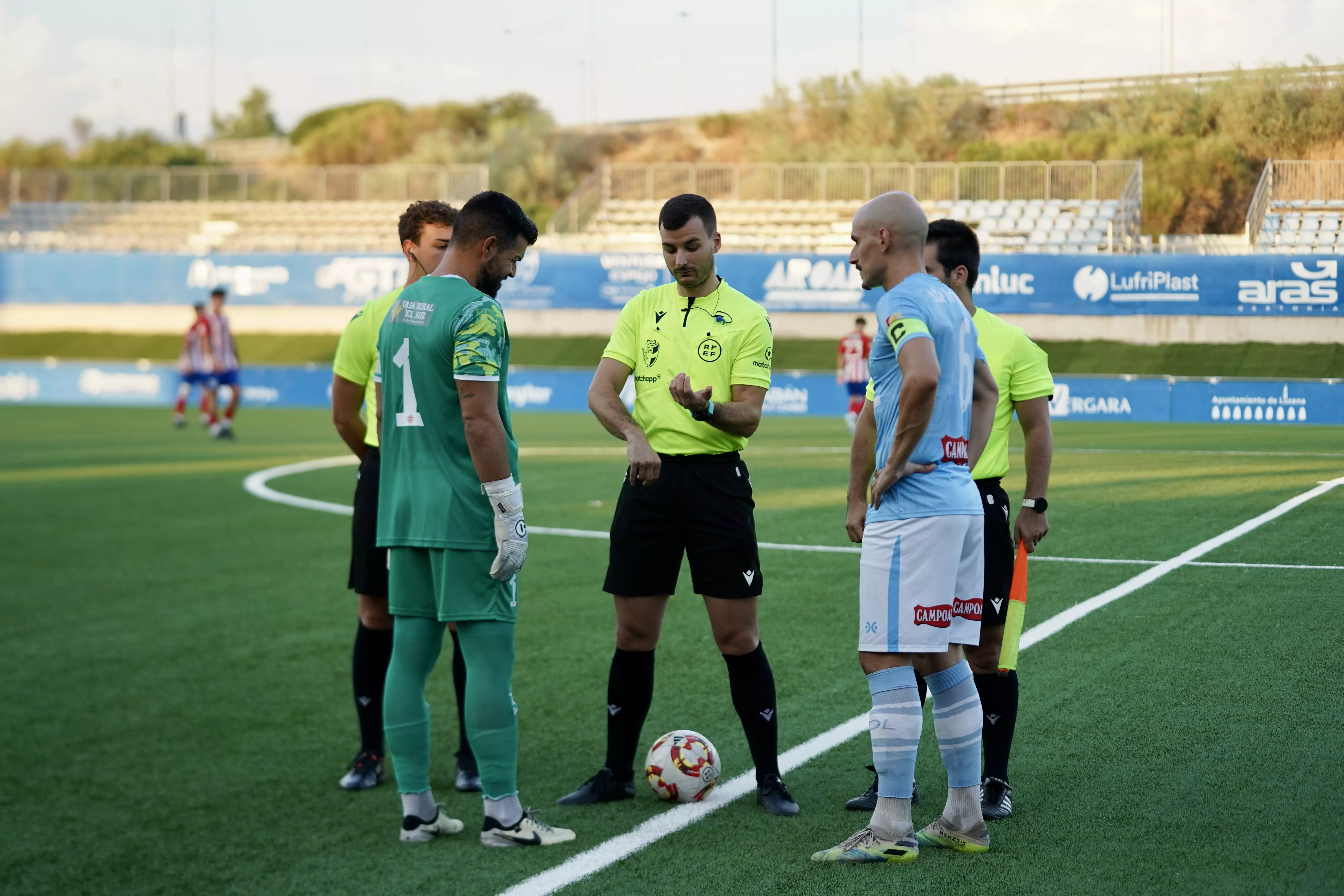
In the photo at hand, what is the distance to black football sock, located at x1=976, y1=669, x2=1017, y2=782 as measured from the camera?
184 inches

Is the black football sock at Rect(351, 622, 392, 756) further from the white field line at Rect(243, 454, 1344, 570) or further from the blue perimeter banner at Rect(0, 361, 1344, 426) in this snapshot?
the blue perimeter banner at Rect(0, 361, 1344, 426)

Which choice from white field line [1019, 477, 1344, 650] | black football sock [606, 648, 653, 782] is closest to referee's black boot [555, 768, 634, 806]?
black football sock [606, 648, 653, 782]

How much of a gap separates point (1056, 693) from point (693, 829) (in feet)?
6.31

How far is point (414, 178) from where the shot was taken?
119 ft

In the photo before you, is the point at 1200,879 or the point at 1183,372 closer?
the point at 1200,879

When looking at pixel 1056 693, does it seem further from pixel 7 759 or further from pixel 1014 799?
pixel 7 759

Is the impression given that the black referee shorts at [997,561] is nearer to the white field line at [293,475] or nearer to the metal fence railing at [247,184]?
the white field line at [293,475]

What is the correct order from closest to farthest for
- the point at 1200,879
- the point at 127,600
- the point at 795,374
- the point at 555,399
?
the point at 1200,879 < the point at 127,600 < the point at 795,374 < the point at 555,399

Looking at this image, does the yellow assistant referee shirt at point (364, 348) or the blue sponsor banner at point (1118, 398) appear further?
the blue sponsor banner at point (1118, 398)

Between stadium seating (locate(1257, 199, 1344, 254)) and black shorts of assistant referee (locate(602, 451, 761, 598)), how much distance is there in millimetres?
2450

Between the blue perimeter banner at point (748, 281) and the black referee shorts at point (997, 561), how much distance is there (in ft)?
5.92

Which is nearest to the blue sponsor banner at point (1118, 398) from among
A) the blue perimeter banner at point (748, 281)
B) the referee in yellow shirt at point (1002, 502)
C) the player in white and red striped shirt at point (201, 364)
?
the blue perimeter banner at point (748, 281)

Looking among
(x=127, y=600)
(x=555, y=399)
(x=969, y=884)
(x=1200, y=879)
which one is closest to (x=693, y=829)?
(x=969, y=884)

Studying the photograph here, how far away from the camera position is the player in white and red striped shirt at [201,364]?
69.6 feet
